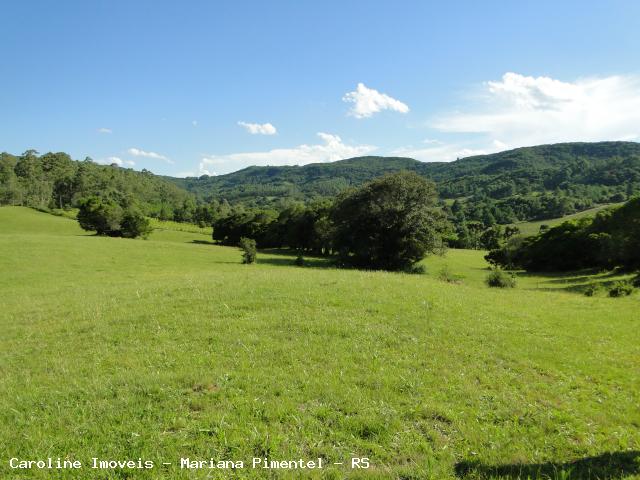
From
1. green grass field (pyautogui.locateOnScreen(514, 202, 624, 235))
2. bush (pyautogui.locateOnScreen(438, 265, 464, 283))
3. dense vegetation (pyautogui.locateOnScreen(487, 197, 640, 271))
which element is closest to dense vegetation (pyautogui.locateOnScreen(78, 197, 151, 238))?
bush (pyautogui.locateOnScreen(438, 265, 464, 283))

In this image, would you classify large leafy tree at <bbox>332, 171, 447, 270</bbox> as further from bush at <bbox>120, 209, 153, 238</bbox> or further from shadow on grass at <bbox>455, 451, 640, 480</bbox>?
bush at <bbox>120, 209, 153, 238</bbox>

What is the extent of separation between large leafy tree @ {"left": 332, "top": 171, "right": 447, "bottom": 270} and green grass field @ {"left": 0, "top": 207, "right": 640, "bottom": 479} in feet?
88.8

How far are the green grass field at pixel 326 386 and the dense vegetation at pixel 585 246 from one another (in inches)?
1538

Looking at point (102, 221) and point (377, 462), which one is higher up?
point (102, 221)

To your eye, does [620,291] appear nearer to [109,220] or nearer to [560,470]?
[560,470]

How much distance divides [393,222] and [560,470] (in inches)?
1590

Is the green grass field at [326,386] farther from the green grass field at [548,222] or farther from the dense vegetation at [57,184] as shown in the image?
the green grass field at [548,222]

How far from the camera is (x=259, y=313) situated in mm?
14898

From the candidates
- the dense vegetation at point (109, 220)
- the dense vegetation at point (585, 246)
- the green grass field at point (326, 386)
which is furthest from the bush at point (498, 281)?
the dense vegetation at point (109, 220)

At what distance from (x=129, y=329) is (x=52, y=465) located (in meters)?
7.93

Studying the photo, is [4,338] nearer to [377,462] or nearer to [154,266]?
[377,462]

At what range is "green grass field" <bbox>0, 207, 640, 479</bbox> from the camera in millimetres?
6500

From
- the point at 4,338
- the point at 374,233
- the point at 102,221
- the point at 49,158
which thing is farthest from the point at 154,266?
the point at 49,158

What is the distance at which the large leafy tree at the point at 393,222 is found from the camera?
45031 mm
